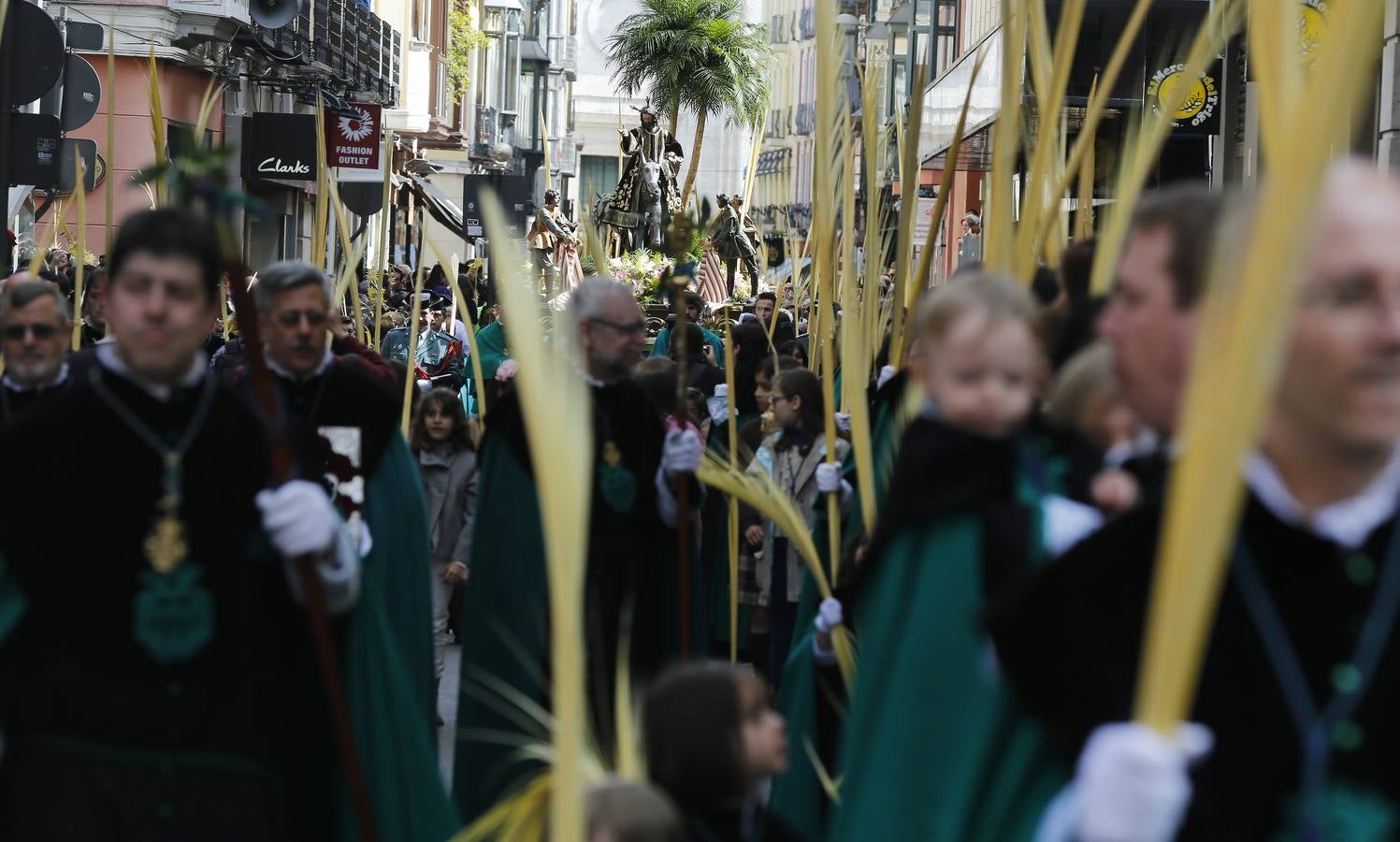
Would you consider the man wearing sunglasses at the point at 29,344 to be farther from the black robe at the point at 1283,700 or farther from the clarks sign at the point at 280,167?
the clarks sign at the point at 280,167

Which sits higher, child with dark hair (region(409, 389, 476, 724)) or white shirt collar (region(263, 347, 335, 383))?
white shirt collar (region(263, 347, 335, 383))

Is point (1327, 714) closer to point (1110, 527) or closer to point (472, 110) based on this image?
point (1110, 527)

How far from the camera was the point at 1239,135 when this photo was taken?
53.2 feet

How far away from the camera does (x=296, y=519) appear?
3.62 metres

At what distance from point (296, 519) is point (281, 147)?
18.8m

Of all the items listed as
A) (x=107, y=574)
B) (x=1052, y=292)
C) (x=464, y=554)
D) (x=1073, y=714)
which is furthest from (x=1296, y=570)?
(x=464, y=554)

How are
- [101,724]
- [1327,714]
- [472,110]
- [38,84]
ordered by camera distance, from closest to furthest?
[1327,714] < [101,724] < [38,84] < [472,110]

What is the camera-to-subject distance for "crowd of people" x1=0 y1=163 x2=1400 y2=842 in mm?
2316

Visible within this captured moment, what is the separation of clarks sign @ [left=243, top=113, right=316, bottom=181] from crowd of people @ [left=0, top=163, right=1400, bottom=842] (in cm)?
1470

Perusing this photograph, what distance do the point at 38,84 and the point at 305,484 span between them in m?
5.24

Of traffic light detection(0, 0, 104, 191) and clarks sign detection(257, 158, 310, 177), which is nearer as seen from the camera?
traffic light detection(0, 0, 104, 191)

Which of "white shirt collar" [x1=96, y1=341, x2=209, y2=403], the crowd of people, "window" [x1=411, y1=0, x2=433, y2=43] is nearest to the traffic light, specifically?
the crowd of people

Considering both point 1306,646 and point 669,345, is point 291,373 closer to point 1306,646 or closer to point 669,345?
point 1306,646

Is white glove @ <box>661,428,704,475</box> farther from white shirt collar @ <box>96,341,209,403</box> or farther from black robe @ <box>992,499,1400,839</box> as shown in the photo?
black robe @ <box>992,499,1400,839</box>
